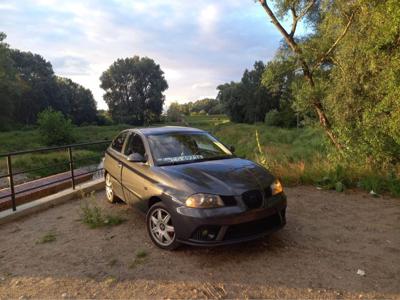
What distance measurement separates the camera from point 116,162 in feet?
20.7

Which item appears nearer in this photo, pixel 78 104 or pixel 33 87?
pixel 33 87

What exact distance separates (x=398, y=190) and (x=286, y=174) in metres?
2.46

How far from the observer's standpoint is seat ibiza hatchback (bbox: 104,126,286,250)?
13.5ft

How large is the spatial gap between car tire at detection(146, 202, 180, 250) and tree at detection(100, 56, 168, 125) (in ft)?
223

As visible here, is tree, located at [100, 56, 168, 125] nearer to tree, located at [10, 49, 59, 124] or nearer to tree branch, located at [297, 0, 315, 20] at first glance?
tree, located at [10, 49, 59, 124]

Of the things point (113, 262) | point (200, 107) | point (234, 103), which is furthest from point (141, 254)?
point (200, 107)

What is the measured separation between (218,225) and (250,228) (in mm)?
465

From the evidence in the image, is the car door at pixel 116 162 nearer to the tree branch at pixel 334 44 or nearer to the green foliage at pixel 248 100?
the tree branch at pixel 334 44

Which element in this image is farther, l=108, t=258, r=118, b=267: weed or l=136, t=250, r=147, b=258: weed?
l=136, t=250, r=147, b=258: weed

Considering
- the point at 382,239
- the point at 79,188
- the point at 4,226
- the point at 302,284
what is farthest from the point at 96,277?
the point at 79,188

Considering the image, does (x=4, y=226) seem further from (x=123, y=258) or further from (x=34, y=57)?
(x=34, y=57)

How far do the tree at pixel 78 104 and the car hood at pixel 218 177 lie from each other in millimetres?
61385

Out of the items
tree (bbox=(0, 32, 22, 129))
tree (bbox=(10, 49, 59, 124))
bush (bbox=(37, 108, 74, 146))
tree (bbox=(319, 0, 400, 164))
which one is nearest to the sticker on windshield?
tree (bbox=(319, 0, 400, 164))

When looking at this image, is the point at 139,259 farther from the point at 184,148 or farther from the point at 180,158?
the point at 184,148
